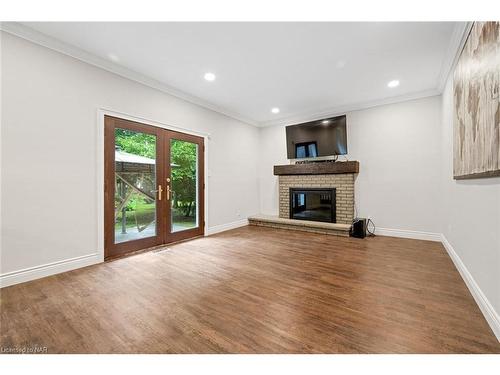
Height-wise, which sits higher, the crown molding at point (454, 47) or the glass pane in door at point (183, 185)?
the crown molding at point (454, 47)

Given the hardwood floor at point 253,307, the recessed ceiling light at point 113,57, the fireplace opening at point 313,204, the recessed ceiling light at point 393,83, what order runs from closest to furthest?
1. the hardwood floor at point 253,307
2. the recessed ceiling light at point 113,57
3. the recessed ceiling light at point 393,83
4. the fireplace opening at point 313,204

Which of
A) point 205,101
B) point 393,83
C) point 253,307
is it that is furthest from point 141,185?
point 393,83

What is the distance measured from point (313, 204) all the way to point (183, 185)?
311 centimetres

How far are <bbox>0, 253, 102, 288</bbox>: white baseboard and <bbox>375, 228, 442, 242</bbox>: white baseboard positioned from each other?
5.10m

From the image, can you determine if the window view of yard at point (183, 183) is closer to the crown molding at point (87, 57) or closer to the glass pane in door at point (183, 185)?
the glass pane in door at point (183, 185)

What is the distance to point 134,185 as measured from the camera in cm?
345

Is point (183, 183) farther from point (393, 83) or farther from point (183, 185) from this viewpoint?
point (393, 83)

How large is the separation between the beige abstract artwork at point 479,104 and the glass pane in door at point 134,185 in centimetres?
403

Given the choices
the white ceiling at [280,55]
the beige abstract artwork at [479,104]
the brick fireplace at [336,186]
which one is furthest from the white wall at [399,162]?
the beige abstract artwork at [479,104]

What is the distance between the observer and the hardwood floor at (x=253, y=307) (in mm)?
1475

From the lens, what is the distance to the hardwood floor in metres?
1.47

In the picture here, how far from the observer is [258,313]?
1814 mm

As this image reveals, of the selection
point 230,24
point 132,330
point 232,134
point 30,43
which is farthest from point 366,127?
point 30,43

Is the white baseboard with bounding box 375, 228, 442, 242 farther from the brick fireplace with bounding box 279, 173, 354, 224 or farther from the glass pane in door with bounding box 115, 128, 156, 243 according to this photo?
the glass pane in door with bounding box 115, 128, 156, 243
